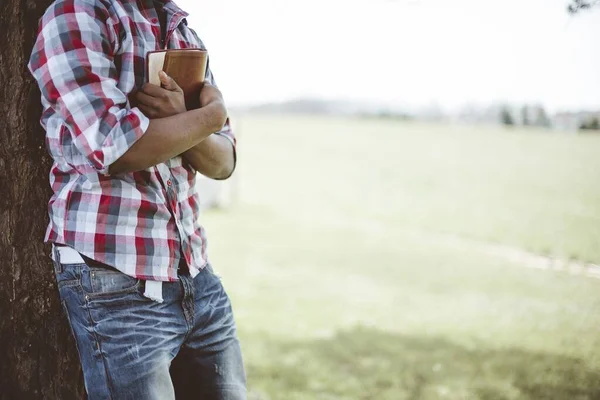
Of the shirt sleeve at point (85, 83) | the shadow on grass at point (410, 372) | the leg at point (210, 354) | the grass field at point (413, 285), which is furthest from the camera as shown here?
the grass field at point (413, 285)

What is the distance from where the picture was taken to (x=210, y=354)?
1864 millimetres

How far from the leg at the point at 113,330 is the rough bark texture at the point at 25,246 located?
347 mm

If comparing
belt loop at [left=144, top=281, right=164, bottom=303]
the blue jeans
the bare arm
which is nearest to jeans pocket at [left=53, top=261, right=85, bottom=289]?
the blue jeans

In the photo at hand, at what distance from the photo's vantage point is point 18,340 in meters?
1.89

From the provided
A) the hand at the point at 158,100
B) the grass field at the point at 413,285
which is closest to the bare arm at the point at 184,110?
the hand at the point at 158,100

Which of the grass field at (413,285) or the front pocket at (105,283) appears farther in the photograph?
the grass field at (413,285)

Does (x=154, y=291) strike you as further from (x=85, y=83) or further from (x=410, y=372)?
(x=410, y=372)

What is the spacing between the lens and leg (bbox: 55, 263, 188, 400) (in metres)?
1.56

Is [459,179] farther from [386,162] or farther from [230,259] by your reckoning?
[230,259]

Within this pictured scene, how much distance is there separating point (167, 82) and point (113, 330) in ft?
2.39

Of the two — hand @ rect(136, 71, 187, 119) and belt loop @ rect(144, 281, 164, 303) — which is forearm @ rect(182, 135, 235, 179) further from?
belt loop @ rect(144, 281, 164, 303)

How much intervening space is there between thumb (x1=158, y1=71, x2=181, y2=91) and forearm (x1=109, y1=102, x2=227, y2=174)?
109mm

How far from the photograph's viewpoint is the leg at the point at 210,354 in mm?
1820

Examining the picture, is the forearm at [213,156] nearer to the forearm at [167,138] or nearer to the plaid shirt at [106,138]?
the plaid shirt at [106,138]
